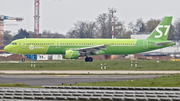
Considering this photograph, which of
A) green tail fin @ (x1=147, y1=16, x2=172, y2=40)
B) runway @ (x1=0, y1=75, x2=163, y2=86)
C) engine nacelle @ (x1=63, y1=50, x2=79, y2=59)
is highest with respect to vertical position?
green tail fin @ (x1=147, y1=16, x2=172, y2=40)

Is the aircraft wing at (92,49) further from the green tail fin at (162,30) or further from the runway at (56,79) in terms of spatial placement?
the runway at (56,79)

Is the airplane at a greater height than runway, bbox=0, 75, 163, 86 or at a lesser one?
greater

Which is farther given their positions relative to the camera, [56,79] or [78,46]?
[78,46]

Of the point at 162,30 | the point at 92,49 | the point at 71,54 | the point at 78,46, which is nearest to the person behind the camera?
the point at 71,54

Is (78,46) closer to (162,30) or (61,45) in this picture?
(61,45)

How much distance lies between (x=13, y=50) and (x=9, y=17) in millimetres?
75754

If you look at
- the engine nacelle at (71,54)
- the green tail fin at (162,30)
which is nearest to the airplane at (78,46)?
the engine nacelle at (71,54)

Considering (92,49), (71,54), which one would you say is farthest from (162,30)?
(71,54)

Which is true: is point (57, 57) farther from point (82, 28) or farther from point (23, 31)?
point (23, 31)

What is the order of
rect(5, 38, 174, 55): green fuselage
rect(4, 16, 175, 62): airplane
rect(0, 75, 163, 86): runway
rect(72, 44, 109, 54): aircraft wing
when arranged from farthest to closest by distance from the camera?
rect(5, 38, 174, 55): green fuselage, rect(4, 16, 175, 62): airplane, rect(72, 44, 109, 54): aircraft wing, rect(0, 75, 163, 86): runway

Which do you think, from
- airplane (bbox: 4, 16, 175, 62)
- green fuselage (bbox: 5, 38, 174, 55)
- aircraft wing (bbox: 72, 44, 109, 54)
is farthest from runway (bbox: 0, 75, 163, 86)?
green fuselage (bbox: 5, 38, 174, 55)

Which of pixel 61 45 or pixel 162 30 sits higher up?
pixel 162 30

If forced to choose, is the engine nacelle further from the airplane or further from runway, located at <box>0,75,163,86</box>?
runway, located at <box>0,75,163,86</box>

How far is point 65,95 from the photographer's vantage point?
13062 millimetres
